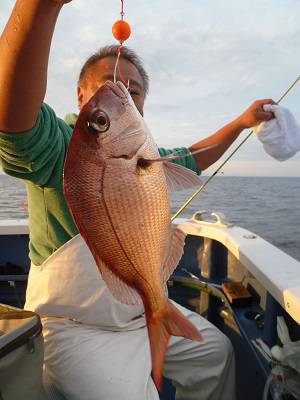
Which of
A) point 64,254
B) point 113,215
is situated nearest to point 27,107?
point 113,215

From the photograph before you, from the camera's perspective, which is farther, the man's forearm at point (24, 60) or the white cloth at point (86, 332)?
the white cloth at point (86, 332)

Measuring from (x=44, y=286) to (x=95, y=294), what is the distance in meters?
0.32

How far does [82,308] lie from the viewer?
199cm

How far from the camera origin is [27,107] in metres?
1.28

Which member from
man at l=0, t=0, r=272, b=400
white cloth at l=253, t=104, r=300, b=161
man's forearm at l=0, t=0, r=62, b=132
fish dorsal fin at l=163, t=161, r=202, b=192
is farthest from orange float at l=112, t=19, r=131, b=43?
white cloth at l=253, t=104, r=300, b=161

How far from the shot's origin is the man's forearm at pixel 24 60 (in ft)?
3.75

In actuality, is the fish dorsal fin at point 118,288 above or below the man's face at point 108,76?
below

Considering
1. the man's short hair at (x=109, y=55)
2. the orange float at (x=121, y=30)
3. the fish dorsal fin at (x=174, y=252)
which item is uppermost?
the man's short hair at (x=109, y=55)

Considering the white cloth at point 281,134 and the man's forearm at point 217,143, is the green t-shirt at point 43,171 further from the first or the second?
the white cloth at point 281,134

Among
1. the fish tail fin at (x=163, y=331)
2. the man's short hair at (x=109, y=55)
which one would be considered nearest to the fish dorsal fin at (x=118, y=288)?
the fish tail fin at (x=163, y=331)

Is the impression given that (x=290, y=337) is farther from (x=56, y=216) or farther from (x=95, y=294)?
(x=56, y=216)

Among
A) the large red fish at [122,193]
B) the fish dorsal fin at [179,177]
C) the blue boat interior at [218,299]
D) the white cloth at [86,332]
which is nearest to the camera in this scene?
the large red fish at [122,193]

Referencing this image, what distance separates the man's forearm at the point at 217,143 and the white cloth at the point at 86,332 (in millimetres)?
1300

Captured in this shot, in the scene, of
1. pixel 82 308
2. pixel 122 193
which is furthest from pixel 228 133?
pixel 122 193
